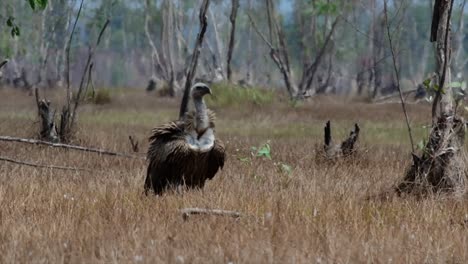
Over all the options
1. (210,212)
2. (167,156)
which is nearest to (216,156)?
(167,156)

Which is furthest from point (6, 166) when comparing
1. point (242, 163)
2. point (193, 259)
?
point (193, 259)

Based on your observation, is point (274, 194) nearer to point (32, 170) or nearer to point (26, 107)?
point (32, 170)

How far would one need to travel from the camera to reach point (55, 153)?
429 inches

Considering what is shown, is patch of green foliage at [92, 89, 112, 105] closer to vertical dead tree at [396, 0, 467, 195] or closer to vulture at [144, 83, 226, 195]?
vulture at [144, 83, 226, 195]

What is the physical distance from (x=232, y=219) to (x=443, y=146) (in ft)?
7.92

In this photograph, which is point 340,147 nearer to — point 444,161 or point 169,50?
point 444,161

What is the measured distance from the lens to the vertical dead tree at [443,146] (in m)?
7.27

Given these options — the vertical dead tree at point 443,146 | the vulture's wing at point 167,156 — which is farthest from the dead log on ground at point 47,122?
the vertical dead tree at point 443,146

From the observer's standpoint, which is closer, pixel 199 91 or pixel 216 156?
pixel 216 156

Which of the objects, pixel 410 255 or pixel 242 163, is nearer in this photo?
pixel 410 255

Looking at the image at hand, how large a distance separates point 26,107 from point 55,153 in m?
14.9

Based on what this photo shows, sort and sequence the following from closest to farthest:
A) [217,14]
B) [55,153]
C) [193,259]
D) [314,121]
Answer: [193,259], [55,153], [314,121], [217,14]

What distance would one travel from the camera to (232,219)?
567cm

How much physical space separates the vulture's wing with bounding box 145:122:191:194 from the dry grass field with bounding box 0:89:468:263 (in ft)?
0.85
